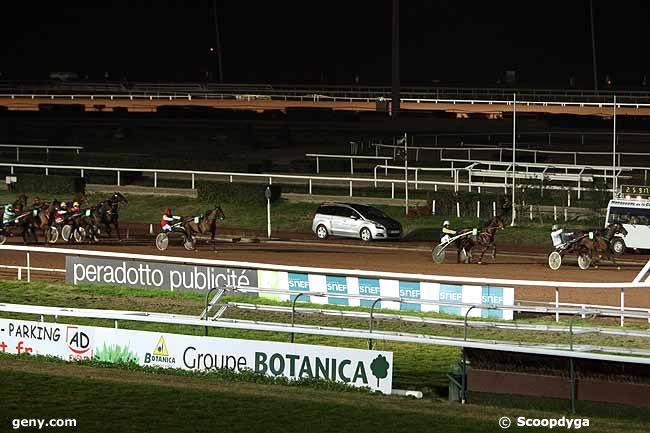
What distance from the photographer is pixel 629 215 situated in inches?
1094

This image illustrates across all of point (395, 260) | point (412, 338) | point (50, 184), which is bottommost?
point (412, 338)

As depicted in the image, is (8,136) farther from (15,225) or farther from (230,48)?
(230,48)

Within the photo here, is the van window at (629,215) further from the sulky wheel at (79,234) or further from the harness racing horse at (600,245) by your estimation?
the sulky wheel at (79,234)

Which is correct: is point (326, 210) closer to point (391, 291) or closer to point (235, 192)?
point (235, 192)

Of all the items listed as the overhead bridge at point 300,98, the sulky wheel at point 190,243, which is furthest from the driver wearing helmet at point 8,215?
the overhead bridge at point 300,98

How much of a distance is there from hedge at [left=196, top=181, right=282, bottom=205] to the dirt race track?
15.0 feet

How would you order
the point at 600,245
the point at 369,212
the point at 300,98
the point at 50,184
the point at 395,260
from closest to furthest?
the point at 600,245 < the point at 395,260 < the point at 369,212 < the point at 50,184 < the point at 300,98

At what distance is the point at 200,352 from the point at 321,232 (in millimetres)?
16140

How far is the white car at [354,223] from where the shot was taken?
3091 centimetres

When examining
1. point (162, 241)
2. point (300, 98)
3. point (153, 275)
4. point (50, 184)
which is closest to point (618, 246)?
point (162, 241)

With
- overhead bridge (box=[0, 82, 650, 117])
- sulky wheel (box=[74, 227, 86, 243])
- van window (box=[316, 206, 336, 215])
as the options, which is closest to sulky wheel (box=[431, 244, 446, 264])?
van window (box=[316, 206, 336, 215])

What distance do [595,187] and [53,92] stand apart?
151 ft

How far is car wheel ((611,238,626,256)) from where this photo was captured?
27.6m

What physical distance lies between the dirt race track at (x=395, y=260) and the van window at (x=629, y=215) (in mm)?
794
